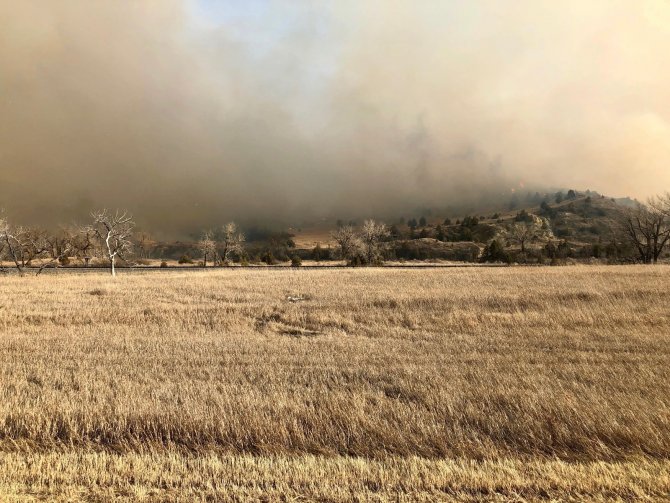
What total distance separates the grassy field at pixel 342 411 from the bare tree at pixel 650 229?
5783 centimetres

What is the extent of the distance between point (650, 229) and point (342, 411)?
73.8 meters

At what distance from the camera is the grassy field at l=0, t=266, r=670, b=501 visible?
17.0ft

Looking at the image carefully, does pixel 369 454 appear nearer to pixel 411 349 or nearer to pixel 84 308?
pixel 411 349

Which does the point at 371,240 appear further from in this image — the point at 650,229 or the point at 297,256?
the point at 650,229

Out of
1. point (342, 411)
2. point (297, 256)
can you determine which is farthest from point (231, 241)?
point (342, 411)

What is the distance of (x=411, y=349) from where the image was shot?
515 inches

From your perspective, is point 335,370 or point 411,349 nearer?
point 335,370

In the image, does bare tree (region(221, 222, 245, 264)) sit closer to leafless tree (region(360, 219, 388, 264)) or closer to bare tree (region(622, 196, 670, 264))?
leafless tree (region(360, 219, 388, 264))

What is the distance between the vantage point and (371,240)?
9219 centimetres

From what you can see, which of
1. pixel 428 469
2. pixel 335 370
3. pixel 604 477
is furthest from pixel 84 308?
pixel 604 477

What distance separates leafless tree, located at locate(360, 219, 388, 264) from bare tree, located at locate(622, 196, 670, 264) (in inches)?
1678

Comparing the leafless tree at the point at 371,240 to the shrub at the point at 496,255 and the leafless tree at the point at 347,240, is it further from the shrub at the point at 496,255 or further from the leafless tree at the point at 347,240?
the shrub at the point at 496,255

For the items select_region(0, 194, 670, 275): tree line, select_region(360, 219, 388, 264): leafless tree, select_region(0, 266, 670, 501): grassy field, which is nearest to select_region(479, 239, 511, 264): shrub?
select_region(0, 194, 670, 275): tree line

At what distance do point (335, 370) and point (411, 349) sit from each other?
3345 mm
